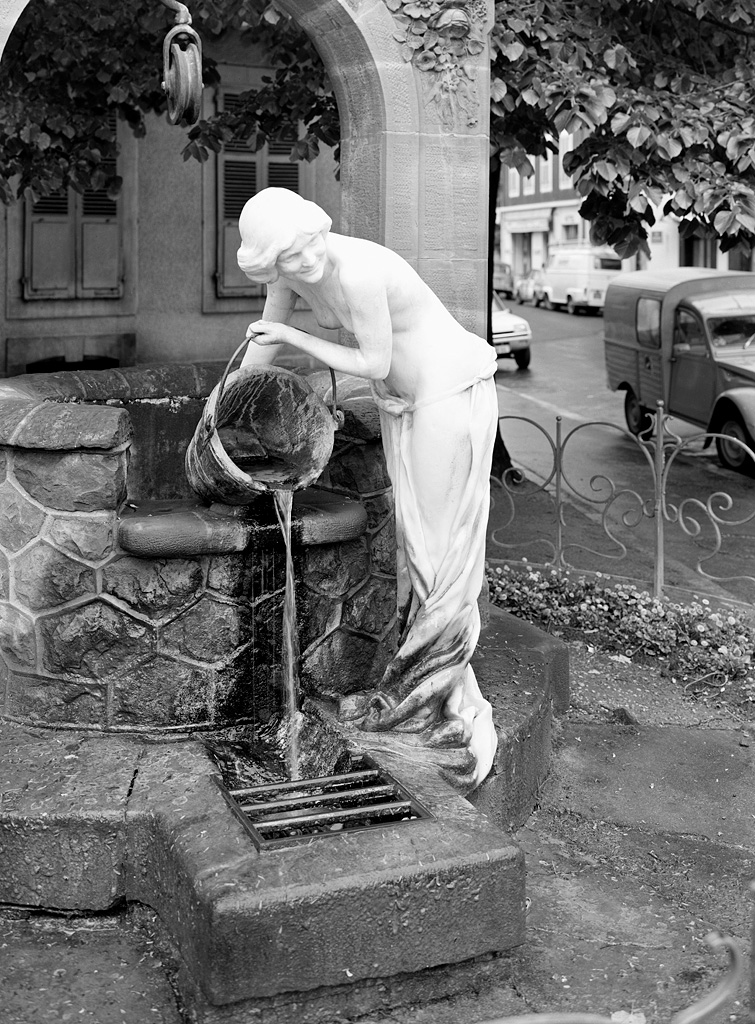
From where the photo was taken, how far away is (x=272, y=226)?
425 cm

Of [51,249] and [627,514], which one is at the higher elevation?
[51,249]

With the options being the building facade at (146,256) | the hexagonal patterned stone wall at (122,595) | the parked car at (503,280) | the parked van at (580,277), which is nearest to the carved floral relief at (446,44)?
the hexagonal patterned stone wall at (122,595)

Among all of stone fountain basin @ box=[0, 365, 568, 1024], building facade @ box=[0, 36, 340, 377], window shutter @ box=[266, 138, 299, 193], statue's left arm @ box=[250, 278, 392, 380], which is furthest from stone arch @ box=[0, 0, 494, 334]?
window shutter @ box=[266, 138, 299, 193]

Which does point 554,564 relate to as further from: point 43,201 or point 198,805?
point 43,201

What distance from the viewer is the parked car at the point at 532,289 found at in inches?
1358

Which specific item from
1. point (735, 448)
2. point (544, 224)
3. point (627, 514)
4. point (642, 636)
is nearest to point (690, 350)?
point (735, 448)

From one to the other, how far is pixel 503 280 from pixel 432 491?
Result: 3338 cm

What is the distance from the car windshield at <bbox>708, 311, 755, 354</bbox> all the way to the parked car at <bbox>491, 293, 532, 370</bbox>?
7.15 metres

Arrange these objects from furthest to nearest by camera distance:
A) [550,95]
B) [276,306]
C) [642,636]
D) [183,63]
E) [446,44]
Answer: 1. [550,95]
2. [642,636]
3. [446,44]
4. [183,63]
5. [276,306]

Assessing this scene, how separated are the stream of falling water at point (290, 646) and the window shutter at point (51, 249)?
8465mm

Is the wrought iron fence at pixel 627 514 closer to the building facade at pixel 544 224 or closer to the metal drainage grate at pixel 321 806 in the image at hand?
the metal drainage grate at pixel 321 806

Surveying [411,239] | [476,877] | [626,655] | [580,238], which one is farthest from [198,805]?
[580,238]

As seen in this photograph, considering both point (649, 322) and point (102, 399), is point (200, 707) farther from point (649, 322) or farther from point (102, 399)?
point (649, 322)

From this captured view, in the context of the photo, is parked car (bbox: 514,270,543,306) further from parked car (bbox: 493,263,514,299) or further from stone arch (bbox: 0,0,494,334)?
stone arch (bbox: 0,0,494,334)
